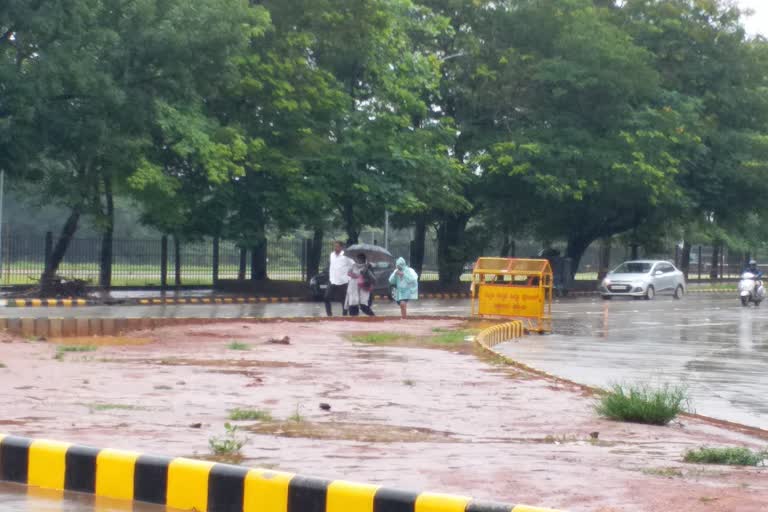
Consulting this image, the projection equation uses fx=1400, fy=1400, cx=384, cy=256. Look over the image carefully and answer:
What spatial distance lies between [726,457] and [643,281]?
43.2 meters

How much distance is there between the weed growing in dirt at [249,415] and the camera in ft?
33.8

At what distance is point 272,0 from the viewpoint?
42.7m

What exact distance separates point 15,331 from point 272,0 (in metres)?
24.0

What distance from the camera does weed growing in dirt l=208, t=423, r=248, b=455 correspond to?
27.0 feet

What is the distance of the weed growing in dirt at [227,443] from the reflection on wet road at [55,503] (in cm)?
86

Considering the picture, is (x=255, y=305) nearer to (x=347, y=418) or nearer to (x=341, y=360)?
(x=341, y=360)

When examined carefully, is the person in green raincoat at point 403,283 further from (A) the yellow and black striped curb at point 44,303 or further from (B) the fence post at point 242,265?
(B) the fence post at point 242,265

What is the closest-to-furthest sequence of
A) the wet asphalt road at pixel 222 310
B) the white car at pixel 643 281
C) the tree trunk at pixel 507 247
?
1. the wet asphalt road at pixel 222 310
2. the white car at pixel 643 281
3. the tree trunk at pixel 507 247

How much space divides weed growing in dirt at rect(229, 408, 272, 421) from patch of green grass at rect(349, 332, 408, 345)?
1002 centimetres

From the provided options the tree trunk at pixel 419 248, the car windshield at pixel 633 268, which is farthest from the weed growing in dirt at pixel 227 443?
the tree trunk at pixel 419 248

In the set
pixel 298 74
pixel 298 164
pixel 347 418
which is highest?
pixel 298 74

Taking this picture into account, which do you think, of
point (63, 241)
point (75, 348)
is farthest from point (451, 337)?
point (63, 241)

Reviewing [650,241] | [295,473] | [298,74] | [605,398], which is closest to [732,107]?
[650,241]

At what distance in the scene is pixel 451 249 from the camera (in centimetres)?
5391
